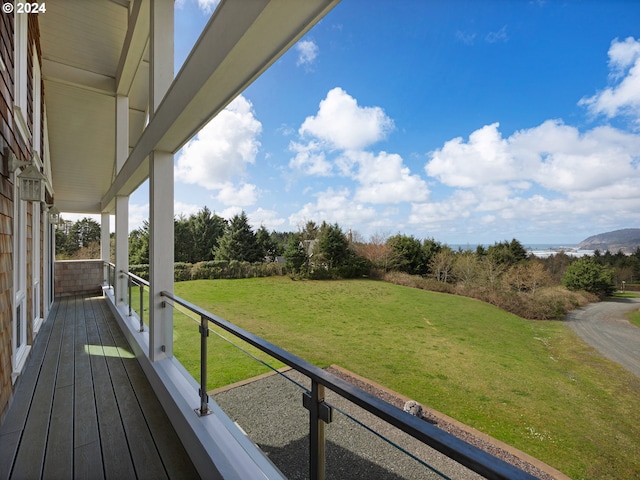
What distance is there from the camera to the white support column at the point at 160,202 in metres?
2.37

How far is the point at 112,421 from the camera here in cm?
200

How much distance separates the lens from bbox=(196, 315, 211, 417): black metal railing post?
1.70 metres

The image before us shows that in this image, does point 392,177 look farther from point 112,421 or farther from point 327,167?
point 112,421

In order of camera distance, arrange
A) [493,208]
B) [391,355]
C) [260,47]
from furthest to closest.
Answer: [493,208], [391,355], [260,47]

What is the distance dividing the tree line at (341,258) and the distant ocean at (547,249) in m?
0.32

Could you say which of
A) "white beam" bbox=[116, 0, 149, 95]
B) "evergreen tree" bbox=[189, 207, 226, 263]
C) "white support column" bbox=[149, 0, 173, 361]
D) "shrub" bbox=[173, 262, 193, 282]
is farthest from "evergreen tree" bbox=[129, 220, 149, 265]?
"white support column" bbox=[149, 0, 173, 361]

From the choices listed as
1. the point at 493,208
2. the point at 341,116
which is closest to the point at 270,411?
the point at 341,116

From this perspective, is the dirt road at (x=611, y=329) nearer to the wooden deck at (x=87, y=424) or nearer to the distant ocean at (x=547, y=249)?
the distant ocean at (x=547, y=249)

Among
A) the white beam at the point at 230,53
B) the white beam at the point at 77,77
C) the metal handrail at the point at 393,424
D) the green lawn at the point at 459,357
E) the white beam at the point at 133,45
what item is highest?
the white beam at the point at 77,77

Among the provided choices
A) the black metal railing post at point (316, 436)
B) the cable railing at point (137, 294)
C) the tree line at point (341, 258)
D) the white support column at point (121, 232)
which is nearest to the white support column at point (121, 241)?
the white support column at point (121, 232)

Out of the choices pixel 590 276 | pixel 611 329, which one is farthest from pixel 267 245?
pixel 611 329

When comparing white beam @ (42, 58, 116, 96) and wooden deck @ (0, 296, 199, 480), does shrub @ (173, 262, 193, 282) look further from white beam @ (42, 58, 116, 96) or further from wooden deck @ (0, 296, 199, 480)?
wooden deck @ (0, 296, 199, 480)

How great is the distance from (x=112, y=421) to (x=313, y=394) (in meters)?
1.88

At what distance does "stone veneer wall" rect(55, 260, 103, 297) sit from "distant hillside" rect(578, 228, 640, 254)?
14.6m
